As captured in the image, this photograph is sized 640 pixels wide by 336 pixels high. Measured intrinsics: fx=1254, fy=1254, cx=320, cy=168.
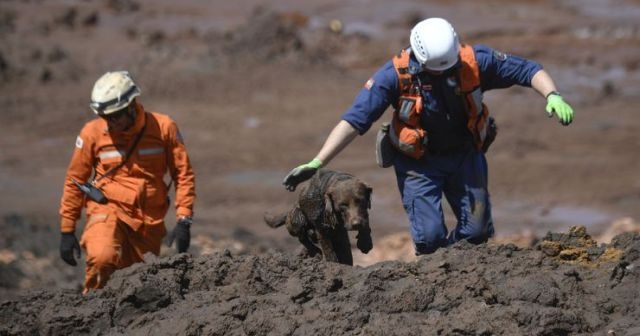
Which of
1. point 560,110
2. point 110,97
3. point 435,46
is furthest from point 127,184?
point 560,110

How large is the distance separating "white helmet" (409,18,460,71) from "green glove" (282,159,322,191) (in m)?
0.86

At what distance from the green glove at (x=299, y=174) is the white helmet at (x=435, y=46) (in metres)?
0.86

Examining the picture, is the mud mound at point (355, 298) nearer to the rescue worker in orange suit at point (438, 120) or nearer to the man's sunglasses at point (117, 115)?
the rescue worker in orange suit at point (438, 120)

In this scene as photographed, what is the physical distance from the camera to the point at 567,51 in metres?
24.6

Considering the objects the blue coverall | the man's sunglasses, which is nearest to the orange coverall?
the man's sunglasses

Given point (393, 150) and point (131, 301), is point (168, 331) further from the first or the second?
point (393, 150)

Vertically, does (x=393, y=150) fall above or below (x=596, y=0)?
above

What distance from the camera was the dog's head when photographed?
22.7 feet

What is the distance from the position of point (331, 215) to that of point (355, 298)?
1.01 metres

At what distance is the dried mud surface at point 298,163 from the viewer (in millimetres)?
6191

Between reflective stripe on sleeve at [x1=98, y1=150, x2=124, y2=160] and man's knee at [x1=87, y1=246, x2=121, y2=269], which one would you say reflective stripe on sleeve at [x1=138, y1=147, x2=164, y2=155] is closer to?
reflective stripe on sleeve at [x1=98, y1=150, x2=124, y2=160]

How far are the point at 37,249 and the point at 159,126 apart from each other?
5091 mm

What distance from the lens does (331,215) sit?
281 inches

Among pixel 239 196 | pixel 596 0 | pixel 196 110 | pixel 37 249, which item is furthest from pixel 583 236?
pixel 596 0
